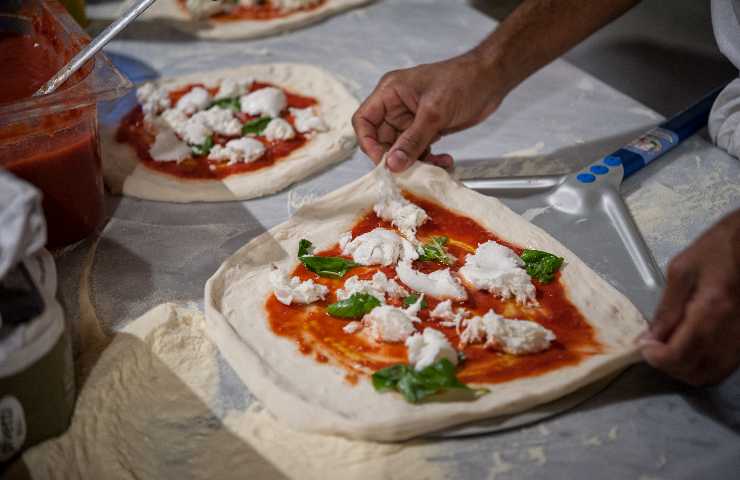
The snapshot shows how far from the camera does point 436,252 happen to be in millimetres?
2031

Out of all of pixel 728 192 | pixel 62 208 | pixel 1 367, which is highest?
pixel 1 367

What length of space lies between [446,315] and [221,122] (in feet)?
4.04

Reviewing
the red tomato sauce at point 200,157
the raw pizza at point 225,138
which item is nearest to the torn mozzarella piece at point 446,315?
the raw pizza at point 225,138

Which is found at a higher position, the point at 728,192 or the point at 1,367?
the point at 1,367

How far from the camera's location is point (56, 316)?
1511 mm

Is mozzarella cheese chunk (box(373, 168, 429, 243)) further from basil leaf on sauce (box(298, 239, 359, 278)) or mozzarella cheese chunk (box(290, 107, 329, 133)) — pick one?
mozzarella cheese chunk (box(290, 107, 329, 133))

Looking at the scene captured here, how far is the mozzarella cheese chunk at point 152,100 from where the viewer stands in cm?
272

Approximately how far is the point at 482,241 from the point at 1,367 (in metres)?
1.24

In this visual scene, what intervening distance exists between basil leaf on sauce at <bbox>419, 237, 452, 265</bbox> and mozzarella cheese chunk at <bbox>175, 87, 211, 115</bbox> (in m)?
1.13

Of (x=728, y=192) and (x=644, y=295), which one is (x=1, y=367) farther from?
(x=728, y=192)

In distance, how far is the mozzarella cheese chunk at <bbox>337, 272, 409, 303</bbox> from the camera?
6.10 ft

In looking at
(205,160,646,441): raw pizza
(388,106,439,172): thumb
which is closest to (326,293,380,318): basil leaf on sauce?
(205,160,646,441): raw pizza

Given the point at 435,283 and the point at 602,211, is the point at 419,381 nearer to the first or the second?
the point at 435,283

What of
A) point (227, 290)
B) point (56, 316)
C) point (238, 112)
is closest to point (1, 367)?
point (56, 316)
